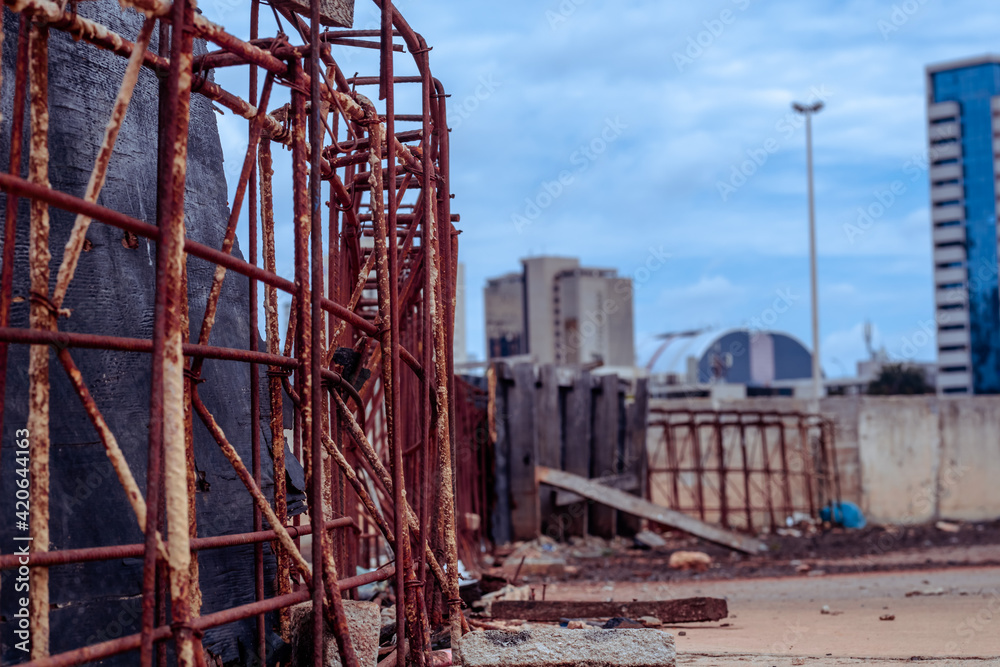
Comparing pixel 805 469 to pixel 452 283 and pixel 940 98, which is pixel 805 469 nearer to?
pixel 452 283

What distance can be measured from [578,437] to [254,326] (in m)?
12.3

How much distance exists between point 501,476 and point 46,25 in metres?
12.8

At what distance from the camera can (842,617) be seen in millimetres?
9367

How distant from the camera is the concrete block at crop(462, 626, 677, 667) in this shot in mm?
5332

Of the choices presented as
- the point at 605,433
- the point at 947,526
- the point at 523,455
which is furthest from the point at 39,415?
the point at 947,526

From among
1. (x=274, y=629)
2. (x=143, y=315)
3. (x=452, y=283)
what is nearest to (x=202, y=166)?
(x=143, y=315)

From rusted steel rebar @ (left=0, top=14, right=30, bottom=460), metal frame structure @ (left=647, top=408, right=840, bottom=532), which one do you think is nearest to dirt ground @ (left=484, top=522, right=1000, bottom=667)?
metal frame structure @ (left=647, top=408, right=840, bottom=532)

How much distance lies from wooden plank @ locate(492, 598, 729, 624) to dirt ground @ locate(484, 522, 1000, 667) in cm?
11

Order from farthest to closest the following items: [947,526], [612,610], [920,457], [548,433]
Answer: [920,457] < [947,526] < [548,433] < [612,610]

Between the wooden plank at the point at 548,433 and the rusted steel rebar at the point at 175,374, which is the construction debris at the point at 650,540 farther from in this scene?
the rusted steel rebar at the point at 175,374

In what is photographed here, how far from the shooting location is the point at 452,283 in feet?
21.0

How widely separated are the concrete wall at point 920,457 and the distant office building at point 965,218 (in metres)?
29.1

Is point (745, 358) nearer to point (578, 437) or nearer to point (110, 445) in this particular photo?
point (578, 437)

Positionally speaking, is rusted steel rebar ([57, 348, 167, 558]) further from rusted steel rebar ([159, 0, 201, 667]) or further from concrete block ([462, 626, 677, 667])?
concrete block ([462, 626, 677, 667])
